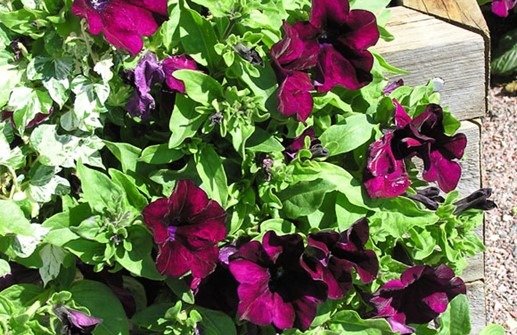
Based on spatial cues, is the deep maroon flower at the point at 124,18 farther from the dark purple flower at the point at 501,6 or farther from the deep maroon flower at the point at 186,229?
the dark purple flower at the point at 501,6

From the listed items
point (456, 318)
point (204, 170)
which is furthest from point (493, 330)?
point (204, 170)

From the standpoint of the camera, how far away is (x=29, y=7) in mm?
1365

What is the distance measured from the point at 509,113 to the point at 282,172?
207 centimetres

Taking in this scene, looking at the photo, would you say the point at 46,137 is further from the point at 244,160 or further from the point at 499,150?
the point at 499,150

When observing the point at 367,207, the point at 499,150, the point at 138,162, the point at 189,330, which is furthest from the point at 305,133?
the point at 499,150

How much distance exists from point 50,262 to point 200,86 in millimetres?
449

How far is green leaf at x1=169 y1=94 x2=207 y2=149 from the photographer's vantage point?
1386mm

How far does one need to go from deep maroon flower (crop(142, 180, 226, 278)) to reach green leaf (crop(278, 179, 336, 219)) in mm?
207

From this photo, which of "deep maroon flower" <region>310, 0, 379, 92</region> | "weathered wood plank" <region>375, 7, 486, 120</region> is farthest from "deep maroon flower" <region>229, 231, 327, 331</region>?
"weathered wood plank" <region>375, 7, 486, 120</region>

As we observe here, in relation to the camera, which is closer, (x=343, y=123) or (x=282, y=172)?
(x=282, y=172)

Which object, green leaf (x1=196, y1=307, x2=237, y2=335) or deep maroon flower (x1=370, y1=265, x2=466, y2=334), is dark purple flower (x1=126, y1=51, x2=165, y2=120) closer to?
green leaf (x1=196, y1=307, x2=237, y2=335)

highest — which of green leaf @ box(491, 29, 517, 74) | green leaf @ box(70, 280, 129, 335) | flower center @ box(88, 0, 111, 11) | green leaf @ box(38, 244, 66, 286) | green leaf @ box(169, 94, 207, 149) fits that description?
flower center @ box(88, 0, 111, 11)

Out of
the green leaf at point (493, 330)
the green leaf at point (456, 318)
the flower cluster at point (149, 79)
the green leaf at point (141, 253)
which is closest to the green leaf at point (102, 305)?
the green leaf at point (141, 253)

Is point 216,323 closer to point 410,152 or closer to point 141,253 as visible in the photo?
point 141,253
